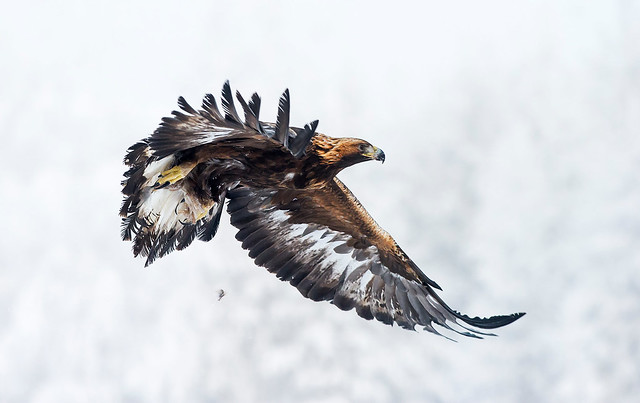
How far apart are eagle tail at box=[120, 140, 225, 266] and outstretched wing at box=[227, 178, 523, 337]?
1.51 feet

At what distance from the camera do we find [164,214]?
10.9 meters

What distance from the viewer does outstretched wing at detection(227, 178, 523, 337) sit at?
10969 millimetres

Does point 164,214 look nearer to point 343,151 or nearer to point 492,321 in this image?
point 343,151

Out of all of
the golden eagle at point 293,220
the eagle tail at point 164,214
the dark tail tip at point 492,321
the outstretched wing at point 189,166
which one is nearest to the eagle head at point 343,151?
the golden eagle at point 293,220

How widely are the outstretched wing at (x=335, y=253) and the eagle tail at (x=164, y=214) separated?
0.46 metres

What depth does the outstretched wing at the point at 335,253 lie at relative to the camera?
36.0 ft

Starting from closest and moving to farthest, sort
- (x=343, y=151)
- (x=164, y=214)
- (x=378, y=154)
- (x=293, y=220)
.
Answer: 1. (x=343, y=151)
2. (x=378, y=154)
3. (x=164, y=214)
4. (x=293, y=220)

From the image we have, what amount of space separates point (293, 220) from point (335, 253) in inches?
35.3

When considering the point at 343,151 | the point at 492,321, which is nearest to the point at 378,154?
the point at 343,151

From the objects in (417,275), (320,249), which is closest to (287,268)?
(320,249)

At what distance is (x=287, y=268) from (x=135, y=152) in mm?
3067

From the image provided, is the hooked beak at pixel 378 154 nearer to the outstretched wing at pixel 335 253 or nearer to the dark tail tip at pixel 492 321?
the outstretched wing at pixel 335 253

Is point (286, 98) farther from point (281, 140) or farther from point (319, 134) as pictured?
point (319, 134)

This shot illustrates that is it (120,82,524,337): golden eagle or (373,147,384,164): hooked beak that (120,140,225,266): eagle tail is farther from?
(373,147,384,164): hooked beak
